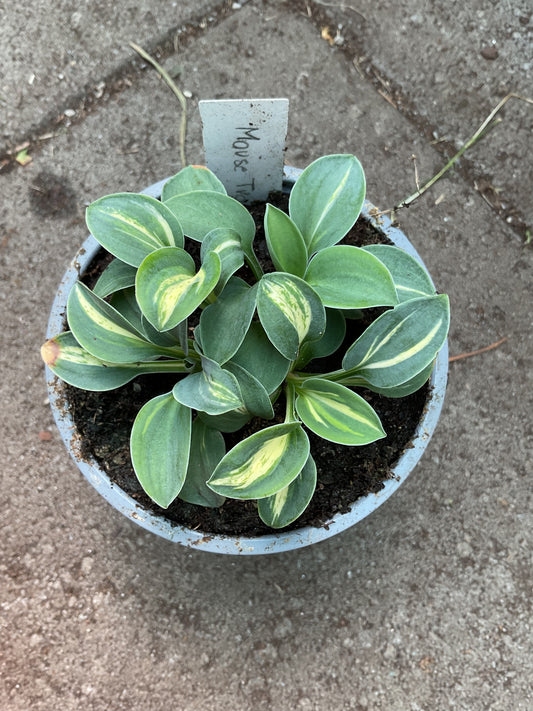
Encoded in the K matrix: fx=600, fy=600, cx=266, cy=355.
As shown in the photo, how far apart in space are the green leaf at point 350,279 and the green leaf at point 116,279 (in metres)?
0.23

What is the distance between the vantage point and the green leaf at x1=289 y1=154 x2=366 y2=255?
0.72 metres

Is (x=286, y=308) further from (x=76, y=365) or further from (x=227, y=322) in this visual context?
(x=76, y=365)

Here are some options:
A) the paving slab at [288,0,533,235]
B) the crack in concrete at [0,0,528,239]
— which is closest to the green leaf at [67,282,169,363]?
the crack in concrete at [0,0,528,239]

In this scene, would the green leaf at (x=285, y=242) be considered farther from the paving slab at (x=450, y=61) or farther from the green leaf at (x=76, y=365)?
the paving slab at (x=450, y=61)

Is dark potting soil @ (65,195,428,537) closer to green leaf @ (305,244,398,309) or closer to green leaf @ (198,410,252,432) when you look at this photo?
green leaf @ (198,410,252,432)

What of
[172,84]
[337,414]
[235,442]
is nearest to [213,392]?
[337,414]

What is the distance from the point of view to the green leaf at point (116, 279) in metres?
0.75

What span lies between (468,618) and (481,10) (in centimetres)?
127

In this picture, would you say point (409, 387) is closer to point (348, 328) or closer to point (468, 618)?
point (348, 328)

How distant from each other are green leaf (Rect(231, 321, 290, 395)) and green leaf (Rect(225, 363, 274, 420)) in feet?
0.10

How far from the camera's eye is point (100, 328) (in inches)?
28.3

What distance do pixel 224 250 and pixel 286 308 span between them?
0.11 metres

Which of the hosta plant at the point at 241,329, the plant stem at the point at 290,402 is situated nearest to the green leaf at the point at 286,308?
the hosta plant at the point at 241,329

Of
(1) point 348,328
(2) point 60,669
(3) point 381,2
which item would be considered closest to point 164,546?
(2) point 60,669
